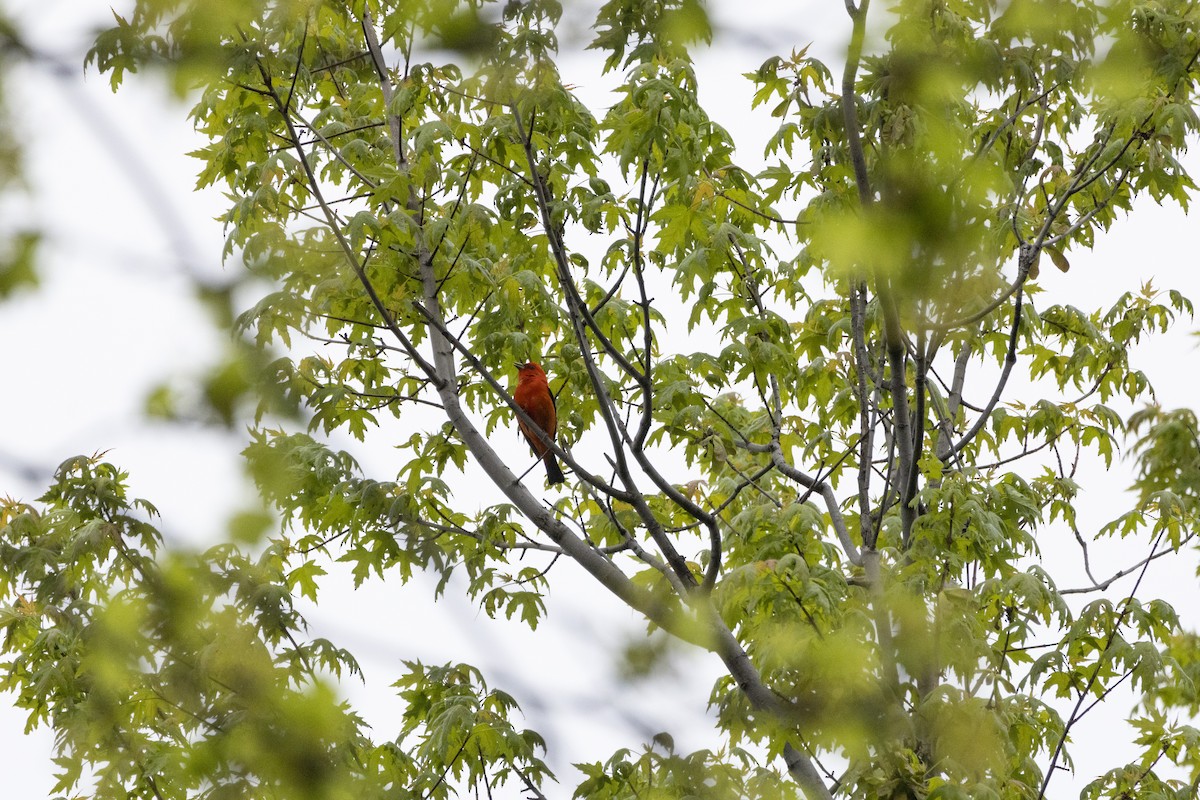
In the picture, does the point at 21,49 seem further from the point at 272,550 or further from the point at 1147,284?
the point at 1147,284

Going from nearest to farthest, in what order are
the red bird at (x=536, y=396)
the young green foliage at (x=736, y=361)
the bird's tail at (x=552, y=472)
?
the young green foliage at (x=736, y=361), the red bird at (x=536, y=396), the bird's tail at (x=552, y=472)

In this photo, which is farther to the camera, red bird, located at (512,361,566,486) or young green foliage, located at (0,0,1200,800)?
red bird, located at (512,361,566,486)

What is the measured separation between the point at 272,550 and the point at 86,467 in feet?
3.27

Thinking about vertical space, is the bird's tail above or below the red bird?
above

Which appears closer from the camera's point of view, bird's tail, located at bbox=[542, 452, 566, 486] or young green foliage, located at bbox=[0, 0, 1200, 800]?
young green foliage, located at bbox=[0, 0, 1200, 800]

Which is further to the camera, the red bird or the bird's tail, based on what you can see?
the bird's tail

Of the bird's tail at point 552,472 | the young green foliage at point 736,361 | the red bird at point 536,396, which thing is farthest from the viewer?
the bird's tail at point 552,472

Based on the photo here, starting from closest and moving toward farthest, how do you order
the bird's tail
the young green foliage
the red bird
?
the young green foliage → the red bird → the bird's tail

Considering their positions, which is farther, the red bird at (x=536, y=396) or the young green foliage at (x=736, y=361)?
the red bird at (x=536, y=396)

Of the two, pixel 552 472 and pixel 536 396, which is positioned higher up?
pixel 552 472

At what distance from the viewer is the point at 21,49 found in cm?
134

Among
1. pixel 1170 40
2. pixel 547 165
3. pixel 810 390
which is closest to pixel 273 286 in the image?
pixel 547 165

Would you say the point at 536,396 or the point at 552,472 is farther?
the point at 552,472

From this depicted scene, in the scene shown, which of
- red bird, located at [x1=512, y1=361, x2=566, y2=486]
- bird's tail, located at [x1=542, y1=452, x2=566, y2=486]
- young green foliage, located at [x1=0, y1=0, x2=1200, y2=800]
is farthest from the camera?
bird's tail, located at [x1=542, y1=452, x2=566, y2=486]
